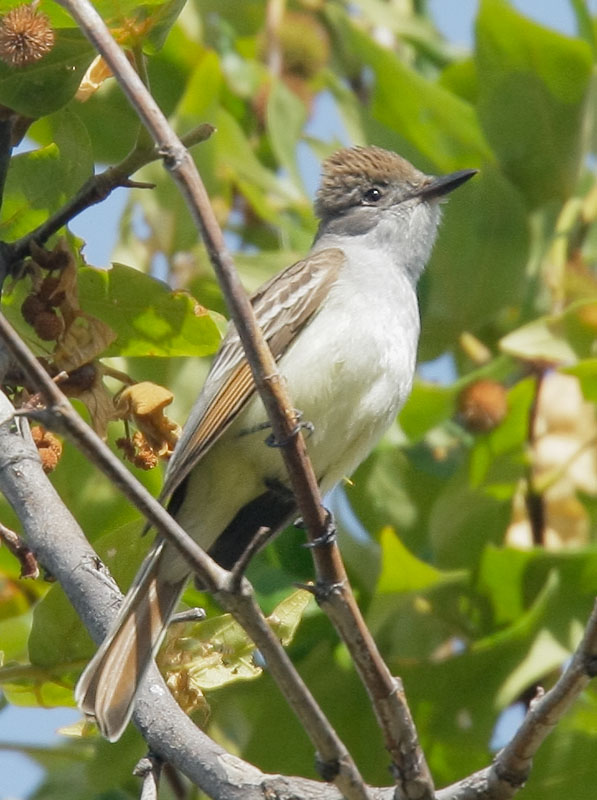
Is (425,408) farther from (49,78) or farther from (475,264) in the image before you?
(49,78)

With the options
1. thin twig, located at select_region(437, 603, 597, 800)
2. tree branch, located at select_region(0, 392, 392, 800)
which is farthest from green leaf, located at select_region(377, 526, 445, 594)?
thin twig, located at select_region(437, 603, 597, 800)

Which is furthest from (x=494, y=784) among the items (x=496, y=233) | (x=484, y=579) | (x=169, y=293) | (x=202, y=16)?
(x=202, y=16)

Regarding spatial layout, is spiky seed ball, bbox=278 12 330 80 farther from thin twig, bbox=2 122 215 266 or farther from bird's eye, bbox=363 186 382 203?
thin twig, bbox=2 122 215 266

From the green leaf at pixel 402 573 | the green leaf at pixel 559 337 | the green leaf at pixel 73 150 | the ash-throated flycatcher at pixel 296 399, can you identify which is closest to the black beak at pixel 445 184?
the ash-throated flycatcher at pixel 296 399

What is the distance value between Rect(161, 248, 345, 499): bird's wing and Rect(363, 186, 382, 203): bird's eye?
71 cm

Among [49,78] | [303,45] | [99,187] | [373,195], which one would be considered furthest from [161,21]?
[303,45]

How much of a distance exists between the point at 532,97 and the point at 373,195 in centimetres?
65

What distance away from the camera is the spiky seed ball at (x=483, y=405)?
4121 millimetres

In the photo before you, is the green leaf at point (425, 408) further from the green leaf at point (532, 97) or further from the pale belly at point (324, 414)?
the green leaf at point (532, 97)

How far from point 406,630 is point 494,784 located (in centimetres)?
165

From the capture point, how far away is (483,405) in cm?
412

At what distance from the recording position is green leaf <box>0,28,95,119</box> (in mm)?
2883

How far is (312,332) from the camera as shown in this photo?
3834mm

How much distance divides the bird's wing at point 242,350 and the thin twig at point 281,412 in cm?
101
